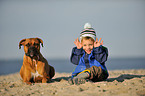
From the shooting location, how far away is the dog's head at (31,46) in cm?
469

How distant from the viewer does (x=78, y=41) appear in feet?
17.0

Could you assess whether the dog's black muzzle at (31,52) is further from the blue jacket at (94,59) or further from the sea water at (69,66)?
the sea water at (69,66)

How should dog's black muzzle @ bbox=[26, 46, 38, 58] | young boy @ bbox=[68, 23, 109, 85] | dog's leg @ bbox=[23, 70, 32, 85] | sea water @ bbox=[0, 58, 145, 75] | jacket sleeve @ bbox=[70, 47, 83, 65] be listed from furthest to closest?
sea water @ bbox=[0, 58, 145, 75] < jacket sleeve @ bbox=[70, 47, 83, 65] < dog's leg @ bbox=[23, 70, 32, 85] < dog's black muzzle @ bbox=[26, 46, 38, 58] < young boy @ bbox=[68, 23, 109, 85]

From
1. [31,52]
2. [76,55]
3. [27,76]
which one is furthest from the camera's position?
[76,55]

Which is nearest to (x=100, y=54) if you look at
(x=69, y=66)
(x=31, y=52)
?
(x=31, y=52)

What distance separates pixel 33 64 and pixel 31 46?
0.52m

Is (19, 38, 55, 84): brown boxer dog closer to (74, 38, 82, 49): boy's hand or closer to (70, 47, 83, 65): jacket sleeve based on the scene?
(70, 47, 83, 65): jacket sleeve

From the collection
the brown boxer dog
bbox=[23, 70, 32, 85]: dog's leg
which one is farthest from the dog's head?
bbox=[23, 70, 32, 85]: dog's leg

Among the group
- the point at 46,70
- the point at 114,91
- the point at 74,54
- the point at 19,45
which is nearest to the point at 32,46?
the point at 19,45

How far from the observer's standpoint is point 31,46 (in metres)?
4.71

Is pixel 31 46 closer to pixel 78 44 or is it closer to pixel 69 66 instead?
pixel 78 44

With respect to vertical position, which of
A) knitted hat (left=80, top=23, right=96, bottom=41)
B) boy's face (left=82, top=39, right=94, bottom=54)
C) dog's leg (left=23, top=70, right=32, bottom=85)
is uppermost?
knitted hat (left=80, top=23, right=96, bottom=41)

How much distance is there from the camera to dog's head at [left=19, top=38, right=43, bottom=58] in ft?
15.4

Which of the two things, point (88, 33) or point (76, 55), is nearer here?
point (88, 33)
